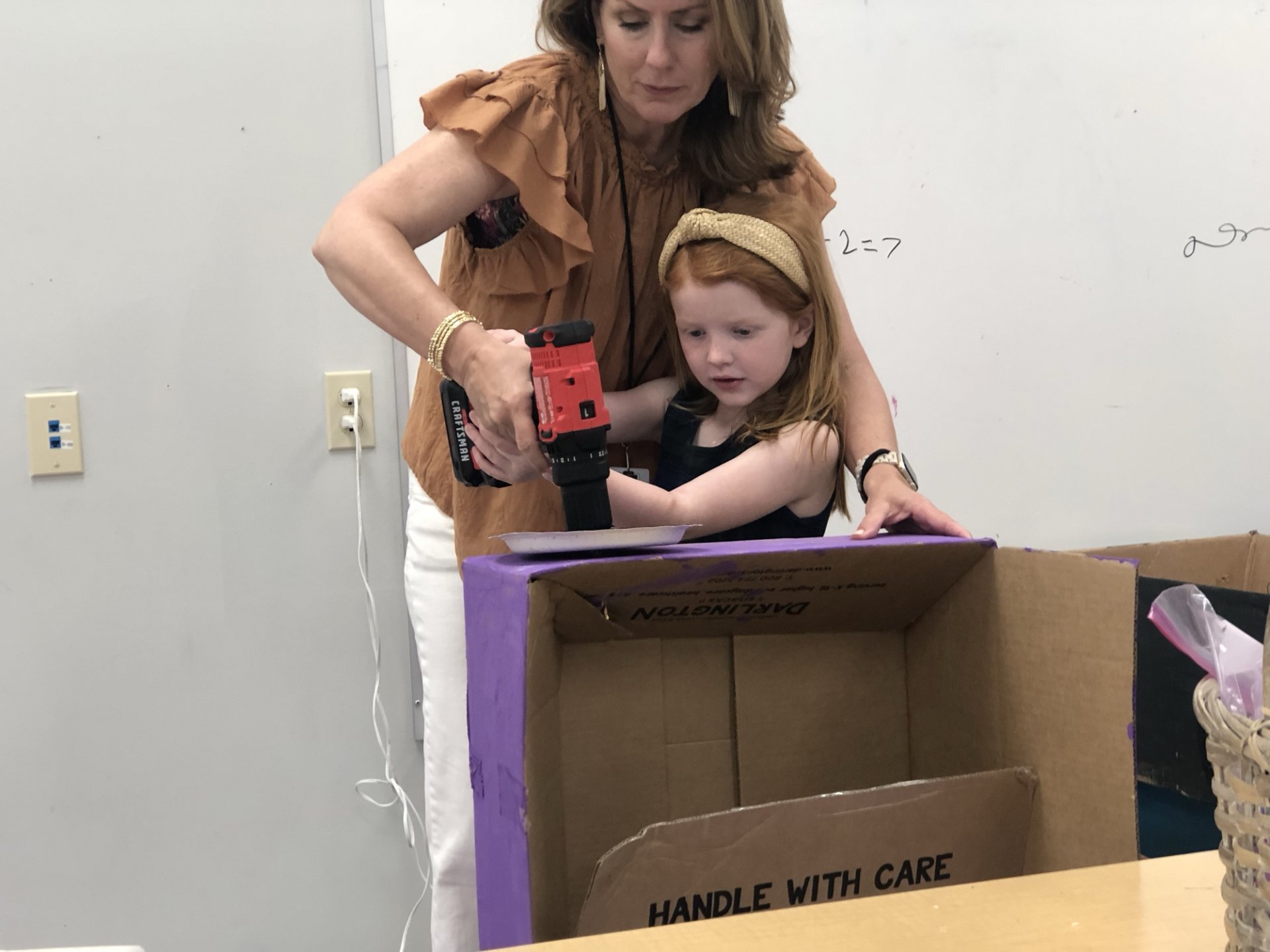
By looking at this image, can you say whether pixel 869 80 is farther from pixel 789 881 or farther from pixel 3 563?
pixel 3 563

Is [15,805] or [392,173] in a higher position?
[392,173]

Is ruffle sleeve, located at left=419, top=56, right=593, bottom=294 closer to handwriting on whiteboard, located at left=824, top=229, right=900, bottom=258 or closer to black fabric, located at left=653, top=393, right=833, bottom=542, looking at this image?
black fabric, located at left=653, top=393, right=833, bottom=542

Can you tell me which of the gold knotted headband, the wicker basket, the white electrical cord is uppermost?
the gold knotted headband

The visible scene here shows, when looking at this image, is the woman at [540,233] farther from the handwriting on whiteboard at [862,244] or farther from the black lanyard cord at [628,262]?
the handwriting on whiteboard at [862,244]

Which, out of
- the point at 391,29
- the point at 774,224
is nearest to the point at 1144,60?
the point at 774,224

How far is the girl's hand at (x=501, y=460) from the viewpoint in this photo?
930 mm

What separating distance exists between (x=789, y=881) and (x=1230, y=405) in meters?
1.70

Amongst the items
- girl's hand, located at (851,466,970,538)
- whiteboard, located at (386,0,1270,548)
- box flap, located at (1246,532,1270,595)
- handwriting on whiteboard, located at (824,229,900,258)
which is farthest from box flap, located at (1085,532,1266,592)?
girl's hand, located at (851,466,970,538)

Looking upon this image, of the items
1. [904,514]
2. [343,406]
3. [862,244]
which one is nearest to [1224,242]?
[862,244]

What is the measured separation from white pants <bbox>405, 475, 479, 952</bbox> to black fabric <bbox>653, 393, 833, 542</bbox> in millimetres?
260

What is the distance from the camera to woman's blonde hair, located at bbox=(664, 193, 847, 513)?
109cm

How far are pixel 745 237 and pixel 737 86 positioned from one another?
158 mm

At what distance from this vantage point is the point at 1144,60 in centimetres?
187

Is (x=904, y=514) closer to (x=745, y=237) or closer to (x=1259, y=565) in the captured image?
(x=745, y=237)
